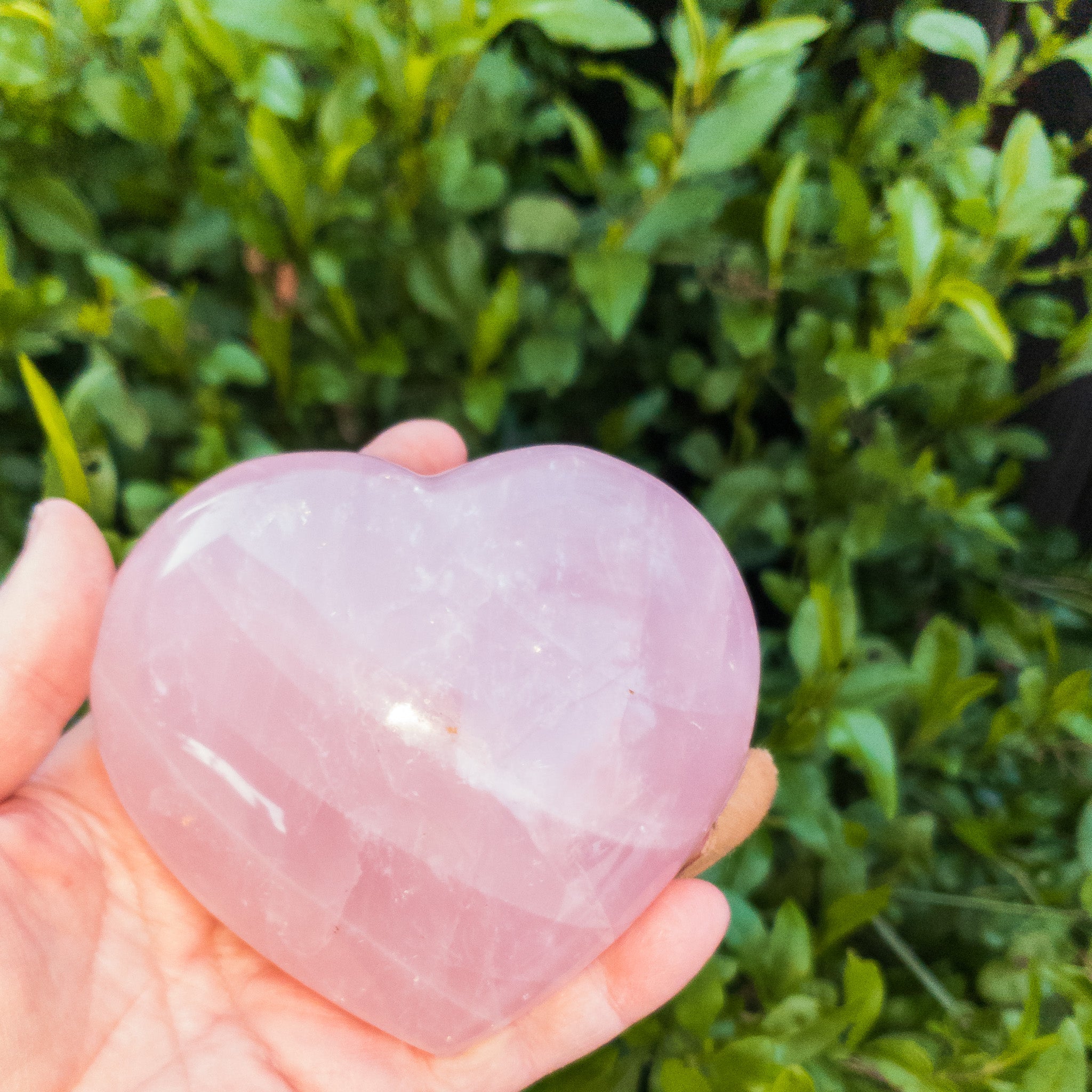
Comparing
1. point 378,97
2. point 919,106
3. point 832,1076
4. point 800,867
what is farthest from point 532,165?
point 832,1076

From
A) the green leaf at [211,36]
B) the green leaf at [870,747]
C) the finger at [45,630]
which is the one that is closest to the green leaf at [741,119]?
the green leaf at [211,36]

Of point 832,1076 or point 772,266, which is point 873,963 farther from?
point 772,266

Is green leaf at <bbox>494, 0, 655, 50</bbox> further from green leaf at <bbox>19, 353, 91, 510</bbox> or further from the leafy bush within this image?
green leaf at <bbox>19, 353, 91, 510</bbox>

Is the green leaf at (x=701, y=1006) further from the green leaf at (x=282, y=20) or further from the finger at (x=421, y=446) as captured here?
the green leaf at (x=282, y=20)

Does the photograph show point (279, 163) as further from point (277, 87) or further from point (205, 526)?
point (205, 526)

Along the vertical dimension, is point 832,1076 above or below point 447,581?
below

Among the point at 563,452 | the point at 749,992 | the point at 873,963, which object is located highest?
the point at 563,452
